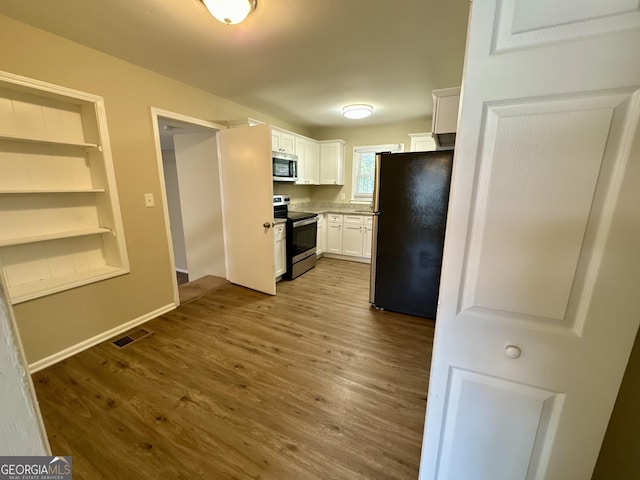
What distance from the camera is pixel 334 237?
4.82 m

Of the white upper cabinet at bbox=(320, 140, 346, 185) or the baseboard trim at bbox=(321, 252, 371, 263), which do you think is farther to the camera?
the white upper cabinet at bbox=(320, 140, 346, 185)

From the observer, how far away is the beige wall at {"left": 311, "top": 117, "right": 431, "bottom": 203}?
14.5 ft

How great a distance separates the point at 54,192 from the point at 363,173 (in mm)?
4291

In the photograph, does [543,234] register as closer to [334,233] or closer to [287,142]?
[287,142]

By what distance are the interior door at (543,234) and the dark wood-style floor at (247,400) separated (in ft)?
2.61

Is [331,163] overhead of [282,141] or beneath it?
beneath

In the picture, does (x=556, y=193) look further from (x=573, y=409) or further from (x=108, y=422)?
(x=108, y=422)

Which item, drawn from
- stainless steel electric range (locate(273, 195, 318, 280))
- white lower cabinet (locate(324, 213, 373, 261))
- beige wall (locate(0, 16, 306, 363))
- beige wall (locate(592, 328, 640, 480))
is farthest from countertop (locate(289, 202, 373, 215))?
beige wall (locate(592, 328, 640, 480))

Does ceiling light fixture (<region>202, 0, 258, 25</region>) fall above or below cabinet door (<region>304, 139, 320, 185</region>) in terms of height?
above

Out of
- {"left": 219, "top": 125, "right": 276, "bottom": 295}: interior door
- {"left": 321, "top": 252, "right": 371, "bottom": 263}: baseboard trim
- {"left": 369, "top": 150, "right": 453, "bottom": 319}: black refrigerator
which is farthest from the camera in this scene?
{"left": 321, "top": 252, "right": 371, "bottom": 263}: baseboard trim

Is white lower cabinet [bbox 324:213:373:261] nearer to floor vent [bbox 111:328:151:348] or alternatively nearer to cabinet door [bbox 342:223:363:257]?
cabinet door [bbox 342:223:363:257]

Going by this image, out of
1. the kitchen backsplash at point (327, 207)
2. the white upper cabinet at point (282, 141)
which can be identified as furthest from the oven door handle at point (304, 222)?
the white upper cabinet at point (282, 141)

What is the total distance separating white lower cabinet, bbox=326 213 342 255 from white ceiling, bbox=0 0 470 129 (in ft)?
7.15

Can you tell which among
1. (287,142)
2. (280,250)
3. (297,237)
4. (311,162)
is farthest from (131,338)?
(311,162)
